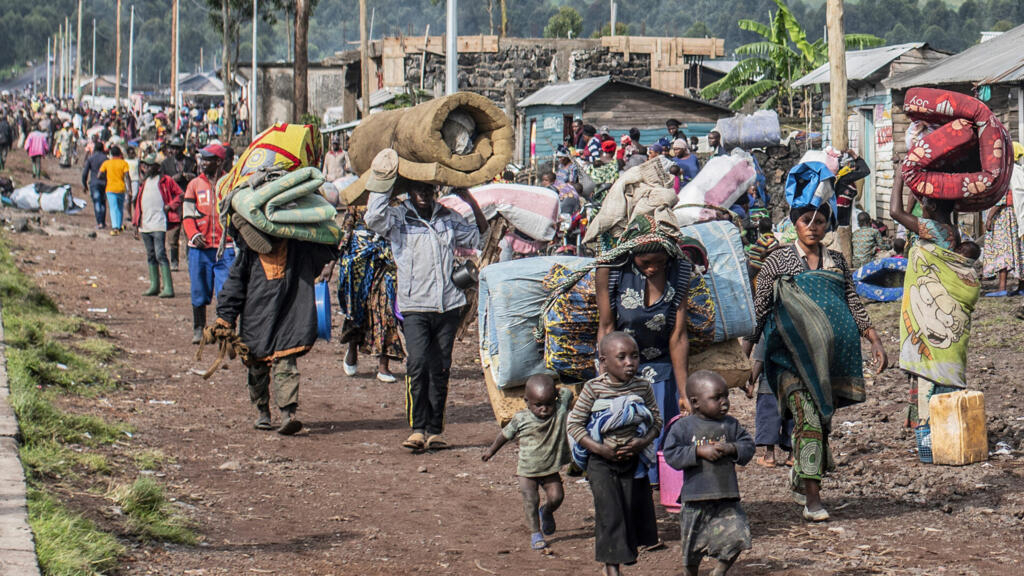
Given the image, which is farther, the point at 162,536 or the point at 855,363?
the point at 855,363

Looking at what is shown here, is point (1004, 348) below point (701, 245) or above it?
below

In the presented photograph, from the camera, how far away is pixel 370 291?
32.5ft

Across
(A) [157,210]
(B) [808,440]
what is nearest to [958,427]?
(B) [808,440]

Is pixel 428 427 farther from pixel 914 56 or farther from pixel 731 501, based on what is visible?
pixel 914 56

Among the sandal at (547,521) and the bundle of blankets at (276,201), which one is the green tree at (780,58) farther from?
the sandal at (547,521)

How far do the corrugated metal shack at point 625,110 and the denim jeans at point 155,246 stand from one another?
50.0 feet

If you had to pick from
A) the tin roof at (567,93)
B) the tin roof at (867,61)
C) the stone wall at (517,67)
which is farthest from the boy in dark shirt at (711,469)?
the stone wall at (517,67)

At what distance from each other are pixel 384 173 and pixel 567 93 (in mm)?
23030

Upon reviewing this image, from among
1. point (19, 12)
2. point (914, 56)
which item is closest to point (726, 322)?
point (914, 56)

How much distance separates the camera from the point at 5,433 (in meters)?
6.98

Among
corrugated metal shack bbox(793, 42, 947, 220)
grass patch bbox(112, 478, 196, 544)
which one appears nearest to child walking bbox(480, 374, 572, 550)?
grass patch bbox(112, 478, 196, 544)

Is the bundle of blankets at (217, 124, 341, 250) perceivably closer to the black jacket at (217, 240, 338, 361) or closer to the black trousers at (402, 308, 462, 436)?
the black jacket at (217, 240, 338, 361)

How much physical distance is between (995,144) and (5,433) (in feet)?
18.3

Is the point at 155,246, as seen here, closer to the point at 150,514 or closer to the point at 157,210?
the point at 157,210
